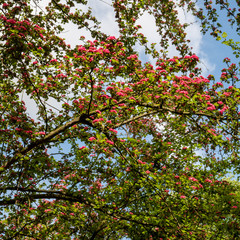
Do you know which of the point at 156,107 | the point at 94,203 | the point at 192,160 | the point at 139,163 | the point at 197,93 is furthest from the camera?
the point at 192,160

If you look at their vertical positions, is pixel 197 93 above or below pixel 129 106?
below

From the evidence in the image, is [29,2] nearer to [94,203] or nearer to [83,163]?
[83,163]

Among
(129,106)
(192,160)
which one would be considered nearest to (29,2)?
(129,106)

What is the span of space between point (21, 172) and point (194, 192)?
638cm

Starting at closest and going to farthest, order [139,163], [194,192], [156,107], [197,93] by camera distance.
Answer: [197,93] → [156,107] → [139,163] → [194,192]

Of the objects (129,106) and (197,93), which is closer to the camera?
(197,93)

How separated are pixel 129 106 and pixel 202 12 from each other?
4093 mm

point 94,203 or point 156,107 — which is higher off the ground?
point 156,107

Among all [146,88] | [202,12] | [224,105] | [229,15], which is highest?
[202,12]

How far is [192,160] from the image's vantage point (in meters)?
9.77

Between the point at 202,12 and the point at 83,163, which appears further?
the point at 83,163

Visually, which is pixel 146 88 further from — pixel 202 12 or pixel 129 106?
pixel 202 12

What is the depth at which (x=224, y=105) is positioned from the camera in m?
6.11

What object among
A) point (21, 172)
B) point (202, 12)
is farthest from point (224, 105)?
point (21, 172)
